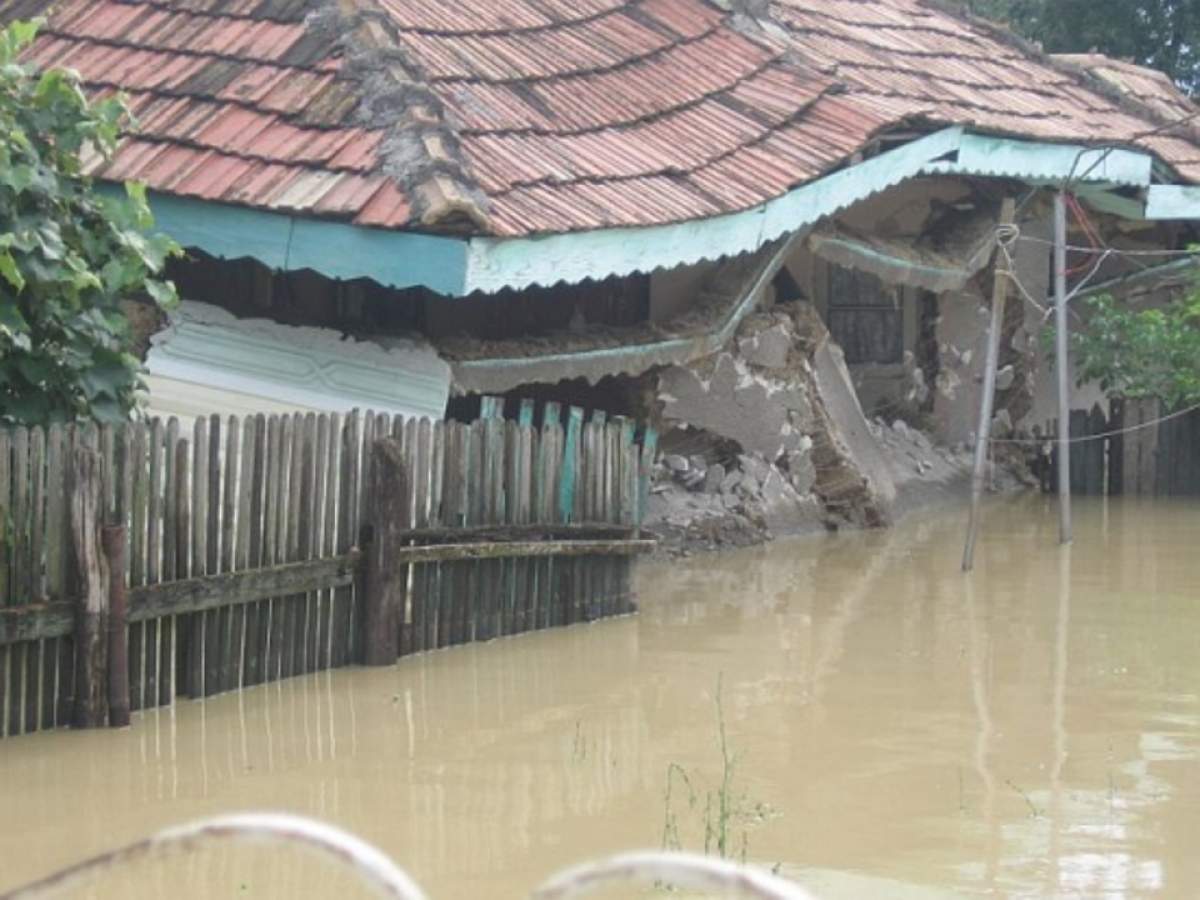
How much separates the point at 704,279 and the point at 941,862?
26.6 ft

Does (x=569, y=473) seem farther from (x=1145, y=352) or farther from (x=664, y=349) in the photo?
(x=1145, y=352)

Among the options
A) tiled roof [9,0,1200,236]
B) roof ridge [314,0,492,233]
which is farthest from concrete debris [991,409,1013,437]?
roof ridge [314,0,492,233]

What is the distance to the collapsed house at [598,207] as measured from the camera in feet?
36.3

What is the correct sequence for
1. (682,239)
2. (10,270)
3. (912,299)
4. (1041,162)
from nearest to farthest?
(10,270) → (682,239) → (1041,162) → (912,299)

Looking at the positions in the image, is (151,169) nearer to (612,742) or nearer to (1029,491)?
(612,742)

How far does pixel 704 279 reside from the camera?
1418 cm

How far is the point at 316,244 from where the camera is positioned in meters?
10.8

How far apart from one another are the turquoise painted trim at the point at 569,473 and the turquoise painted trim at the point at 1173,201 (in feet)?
29.2

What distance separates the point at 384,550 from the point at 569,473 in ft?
5.44

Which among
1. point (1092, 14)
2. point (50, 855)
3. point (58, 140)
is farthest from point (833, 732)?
point (1092, 14)

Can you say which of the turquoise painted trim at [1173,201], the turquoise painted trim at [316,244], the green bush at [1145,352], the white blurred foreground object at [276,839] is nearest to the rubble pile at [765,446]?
the green bush at [1145,352]

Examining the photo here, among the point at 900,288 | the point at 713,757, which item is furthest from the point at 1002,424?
the point at 713,757

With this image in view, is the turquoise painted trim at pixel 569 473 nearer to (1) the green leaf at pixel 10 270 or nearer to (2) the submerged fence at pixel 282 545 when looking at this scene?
(2) the submerged fence at pixel 282 545

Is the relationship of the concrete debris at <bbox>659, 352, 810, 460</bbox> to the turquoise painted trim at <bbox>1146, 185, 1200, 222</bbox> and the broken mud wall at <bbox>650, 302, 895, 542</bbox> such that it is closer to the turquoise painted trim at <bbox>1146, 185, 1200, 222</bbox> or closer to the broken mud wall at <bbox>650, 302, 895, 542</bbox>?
the broken mud wall at <bbox>650, 302, 895, 542</bbox>
